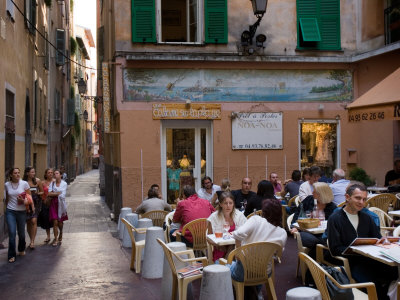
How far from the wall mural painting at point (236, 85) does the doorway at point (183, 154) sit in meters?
0.80

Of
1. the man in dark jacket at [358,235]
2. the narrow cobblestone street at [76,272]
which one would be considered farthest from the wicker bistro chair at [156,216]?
the man in dark jacket at [358,235]

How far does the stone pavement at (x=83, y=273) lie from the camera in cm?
688

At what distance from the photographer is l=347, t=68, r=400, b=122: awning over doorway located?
7.81 metres

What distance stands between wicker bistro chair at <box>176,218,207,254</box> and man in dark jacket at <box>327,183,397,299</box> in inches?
97.1

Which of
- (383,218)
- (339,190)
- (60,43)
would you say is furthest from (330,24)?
(60,43)

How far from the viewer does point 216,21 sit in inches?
518

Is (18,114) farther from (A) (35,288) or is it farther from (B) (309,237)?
(B) (309,237)

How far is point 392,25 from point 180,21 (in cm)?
564

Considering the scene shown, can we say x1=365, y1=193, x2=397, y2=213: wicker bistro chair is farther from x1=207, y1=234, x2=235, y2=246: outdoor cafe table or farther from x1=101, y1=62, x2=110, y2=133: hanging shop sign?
x1=101, y1=62, x2=110, y2=133: hanging shop sign

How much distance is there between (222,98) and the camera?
13281 mm

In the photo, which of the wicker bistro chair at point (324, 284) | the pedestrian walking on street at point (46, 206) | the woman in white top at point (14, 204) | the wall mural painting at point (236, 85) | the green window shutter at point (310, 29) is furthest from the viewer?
the green window shutter at point (310, 29)

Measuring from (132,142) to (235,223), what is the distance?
6.72m

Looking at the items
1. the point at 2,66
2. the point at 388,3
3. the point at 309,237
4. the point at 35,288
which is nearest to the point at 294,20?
the point at 388,3

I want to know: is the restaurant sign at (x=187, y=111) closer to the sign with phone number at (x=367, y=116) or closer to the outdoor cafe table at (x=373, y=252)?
the sign with phone number at (x=367, y=116)
